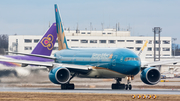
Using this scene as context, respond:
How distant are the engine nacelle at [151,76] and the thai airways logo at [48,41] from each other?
2193 centimetres

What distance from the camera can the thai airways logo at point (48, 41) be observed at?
218ft

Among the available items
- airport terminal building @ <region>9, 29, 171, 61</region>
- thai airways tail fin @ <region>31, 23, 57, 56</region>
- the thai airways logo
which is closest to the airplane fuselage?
thai airways tail fin @ <region>31, 23, 57, 56</region>

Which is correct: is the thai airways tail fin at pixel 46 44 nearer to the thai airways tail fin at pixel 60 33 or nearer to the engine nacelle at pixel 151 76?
the thai airways tail fin at pixel 60 33

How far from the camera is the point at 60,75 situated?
4838 cm

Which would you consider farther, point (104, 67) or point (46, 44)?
point (46, 44)

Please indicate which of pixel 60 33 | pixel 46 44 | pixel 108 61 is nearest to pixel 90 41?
pixel 46 44

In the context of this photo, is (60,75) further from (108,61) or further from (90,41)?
(90,41)

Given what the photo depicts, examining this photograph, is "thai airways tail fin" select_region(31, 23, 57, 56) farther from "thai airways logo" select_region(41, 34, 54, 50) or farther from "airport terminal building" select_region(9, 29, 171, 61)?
"airport terminal building" select_region(9, 29, 171, 61)

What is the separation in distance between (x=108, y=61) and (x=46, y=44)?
2035 cm

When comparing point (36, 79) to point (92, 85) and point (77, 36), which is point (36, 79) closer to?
point (92, 85)

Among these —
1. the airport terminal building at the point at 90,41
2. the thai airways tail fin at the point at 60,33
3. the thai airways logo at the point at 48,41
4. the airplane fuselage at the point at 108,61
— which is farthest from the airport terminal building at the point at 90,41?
the airplane fuselage at the point at 108,61

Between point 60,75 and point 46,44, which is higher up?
point 46,44

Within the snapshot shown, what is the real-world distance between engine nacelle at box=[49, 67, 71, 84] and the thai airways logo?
18.7 meters

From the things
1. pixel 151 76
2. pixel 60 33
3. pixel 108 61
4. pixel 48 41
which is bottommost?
pixel 151 76
